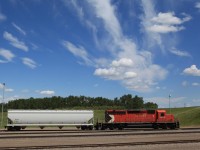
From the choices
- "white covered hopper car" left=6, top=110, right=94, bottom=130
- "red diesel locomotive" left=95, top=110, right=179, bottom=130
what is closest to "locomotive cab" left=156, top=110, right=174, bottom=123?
"red diesel locomotive" left=95, top=110, right=179, bottom=130

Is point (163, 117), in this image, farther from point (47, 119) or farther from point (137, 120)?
point (47, 119)

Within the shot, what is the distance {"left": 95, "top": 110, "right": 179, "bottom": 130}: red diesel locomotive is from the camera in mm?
63656

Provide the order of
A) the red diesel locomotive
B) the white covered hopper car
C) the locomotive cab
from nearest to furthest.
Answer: the white covered hopper car
the red diesel locomotive
the locomotive cab

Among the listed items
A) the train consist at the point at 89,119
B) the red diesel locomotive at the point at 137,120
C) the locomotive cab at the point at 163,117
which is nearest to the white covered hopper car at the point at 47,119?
the train consist at the point at 89,119

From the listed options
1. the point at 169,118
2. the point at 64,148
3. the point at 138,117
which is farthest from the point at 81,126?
the point at 64,148

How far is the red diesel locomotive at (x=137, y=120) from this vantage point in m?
63.7

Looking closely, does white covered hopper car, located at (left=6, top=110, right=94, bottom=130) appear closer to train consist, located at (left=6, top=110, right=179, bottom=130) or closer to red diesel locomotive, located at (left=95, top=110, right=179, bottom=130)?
train consist, located at (left=6, top=110, right=179, bottom=130)

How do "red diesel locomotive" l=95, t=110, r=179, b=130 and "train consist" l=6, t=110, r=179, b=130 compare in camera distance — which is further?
"red diesel locomotive" l=95, t=110, r=179, b=130

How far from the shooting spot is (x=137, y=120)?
6450 cm

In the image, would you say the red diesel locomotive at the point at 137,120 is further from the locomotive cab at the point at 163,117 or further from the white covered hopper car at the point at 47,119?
the white covered hopper car at the point at 47,119

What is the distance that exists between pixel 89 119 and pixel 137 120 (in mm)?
8166

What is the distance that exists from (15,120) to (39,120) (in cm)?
397

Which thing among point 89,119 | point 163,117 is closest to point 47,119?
point 89,119

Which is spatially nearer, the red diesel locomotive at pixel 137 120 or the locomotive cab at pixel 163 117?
the red diesel locomotive at pixel 137 120
